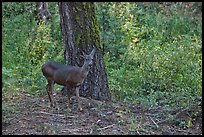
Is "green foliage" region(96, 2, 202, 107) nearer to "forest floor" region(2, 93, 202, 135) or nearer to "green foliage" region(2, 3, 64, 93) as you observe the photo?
"forest floor" region(2, 93, 202, 135)

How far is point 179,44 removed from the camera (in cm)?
1214

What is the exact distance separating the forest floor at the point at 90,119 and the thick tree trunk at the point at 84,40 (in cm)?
26

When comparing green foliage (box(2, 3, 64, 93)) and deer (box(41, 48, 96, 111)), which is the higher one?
deer (box(41, 48, 96, 111))

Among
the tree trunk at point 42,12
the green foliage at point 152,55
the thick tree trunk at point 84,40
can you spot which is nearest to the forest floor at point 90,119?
the thick tree trunk at point 84,40

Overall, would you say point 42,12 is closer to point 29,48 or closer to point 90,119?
point 29,48

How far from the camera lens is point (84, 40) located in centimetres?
745

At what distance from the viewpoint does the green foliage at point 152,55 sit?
916cm

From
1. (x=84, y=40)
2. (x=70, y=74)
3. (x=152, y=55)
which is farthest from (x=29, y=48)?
(x=70, y=74)

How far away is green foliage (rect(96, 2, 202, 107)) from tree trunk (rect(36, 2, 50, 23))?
167cm

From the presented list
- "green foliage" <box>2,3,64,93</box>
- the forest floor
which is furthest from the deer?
"green foliage" <box>2,3,64,93</box>

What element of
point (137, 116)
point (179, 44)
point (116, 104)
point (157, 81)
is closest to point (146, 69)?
point (157, 81)

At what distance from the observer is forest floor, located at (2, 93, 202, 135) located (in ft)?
19.6

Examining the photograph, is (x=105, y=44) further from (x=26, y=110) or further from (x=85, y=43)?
(x=26, y=110)

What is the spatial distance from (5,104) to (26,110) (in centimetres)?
35
